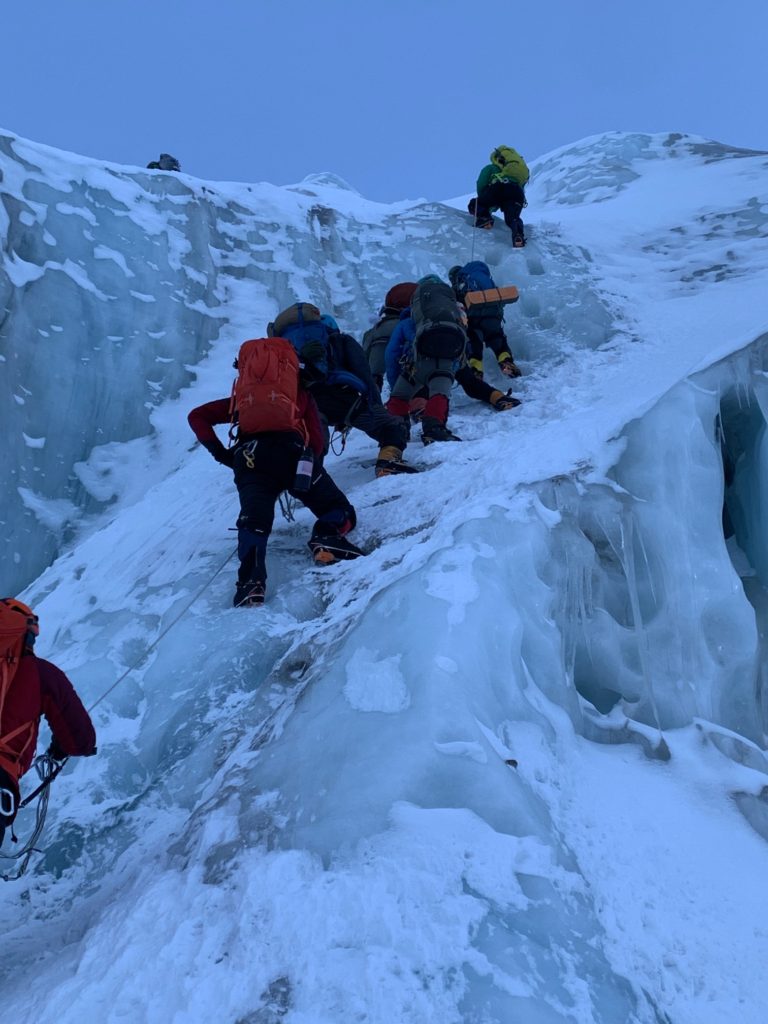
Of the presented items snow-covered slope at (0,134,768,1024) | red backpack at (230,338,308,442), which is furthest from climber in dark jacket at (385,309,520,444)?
red backpack at (230,338,308,442)

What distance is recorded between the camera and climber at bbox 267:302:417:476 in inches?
161

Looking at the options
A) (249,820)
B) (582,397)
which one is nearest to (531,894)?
(249,820)

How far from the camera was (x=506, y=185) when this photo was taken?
8.26m

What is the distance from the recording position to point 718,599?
2.96 metres

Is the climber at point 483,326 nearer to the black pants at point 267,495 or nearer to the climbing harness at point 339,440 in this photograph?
the climbing harness at point 339,440

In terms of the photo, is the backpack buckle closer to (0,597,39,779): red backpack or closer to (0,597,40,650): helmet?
(0,597,39,779): red backpack

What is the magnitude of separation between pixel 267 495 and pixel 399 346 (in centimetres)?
218

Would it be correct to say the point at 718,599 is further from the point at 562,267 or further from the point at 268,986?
the point at 562,267

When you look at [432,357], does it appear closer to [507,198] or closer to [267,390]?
[267,390]

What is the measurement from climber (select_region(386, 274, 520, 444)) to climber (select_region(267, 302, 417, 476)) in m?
0.35

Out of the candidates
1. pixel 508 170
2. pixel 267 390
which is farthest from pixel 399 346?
pixel 508 170

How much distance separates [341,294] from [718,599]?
6056 mm

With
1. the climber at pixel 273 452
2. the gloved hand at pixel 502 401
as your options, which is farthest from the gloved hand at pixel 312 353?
the gloved hand at pixel 502 401

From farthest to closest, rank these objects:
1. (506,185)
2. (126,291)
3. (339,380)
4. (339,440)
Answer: (506,185) < (126,291) < (339,440) < (339,380)
